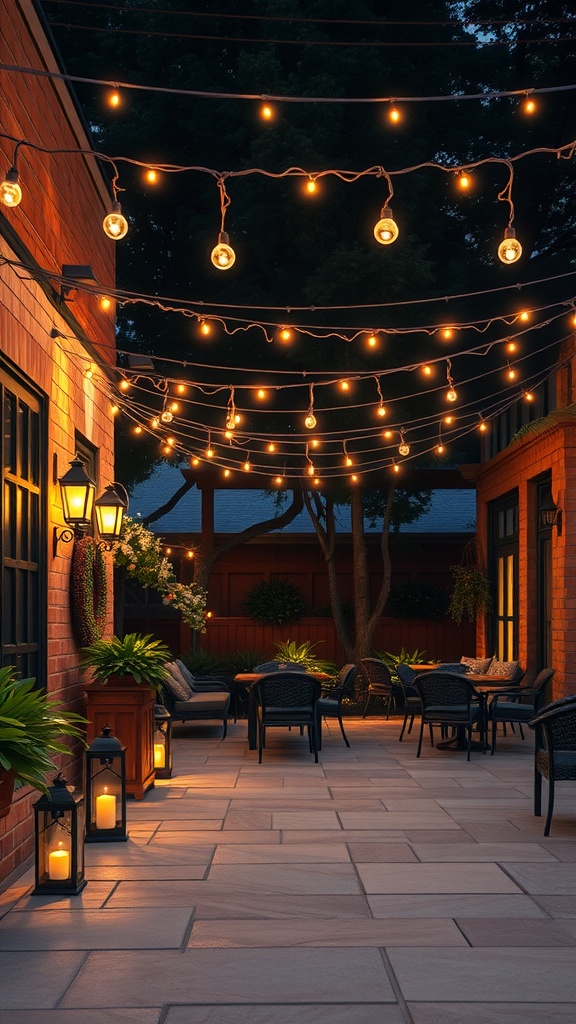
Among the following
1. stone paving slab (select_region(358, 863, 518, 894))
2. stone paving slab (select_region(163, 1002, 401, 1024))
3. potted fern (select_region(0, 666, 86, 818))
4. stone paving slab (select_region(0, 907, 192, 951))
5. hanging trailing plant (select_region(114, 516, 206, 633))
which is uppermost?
hanging trailing plant (select_region(114, 516, 206, 633))

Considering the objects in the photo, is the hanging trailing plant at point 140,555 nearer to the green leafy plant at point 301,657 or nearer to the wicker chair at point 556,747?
the wicker chair at point 556,747

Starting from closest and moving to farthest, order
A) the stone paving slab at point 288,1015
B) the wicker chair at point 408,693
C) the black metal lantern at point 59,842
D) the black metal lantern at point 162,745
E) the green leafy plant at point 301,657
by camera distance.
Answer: the stone paving slab at point 288,1015, the black metal lantern at point 59,842, the black metal lantern at point 162,745, the wicker chair at point 408,693, the green leafy plant at point 301,657

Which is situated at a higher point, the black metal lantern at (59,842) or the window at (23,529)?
the window at (23,529)

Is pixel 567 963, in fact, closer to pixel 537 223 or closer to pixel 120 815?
pixel 120 815

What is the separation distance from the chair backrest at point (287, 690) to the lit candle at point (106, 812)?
3.62m

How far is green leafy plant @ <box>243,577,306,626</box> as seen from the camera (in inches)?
673

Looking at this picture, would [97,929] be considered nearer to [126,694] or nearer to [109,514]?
[126,694]

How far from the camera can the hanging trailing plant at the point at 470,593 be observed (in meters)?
16.0

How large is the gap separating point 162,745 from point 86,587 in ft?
6.59

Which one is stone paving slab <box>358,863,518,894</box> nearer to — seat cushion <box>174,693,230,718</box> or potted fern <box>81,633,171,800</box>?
potted fern <box>81,633,171,800</box>

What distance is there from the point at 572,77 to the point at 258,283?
15.7 ft

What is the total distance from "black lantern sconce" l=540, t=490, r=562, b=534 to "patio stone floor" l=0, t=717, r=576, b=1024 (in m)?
4.01

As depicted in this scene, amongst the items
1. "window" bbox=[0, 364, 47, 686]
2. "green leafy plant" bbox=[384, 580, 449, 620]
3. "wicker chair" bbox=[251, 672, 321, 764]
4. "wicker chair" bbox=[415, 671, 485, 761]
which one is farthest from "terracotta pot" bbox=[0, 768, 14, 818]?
"green leafy plant" bbox=[384, 580, 449, 620]

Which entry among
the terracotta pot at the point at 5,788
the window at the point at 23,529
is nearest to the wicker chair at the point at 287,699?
the window at the point at 23,529
